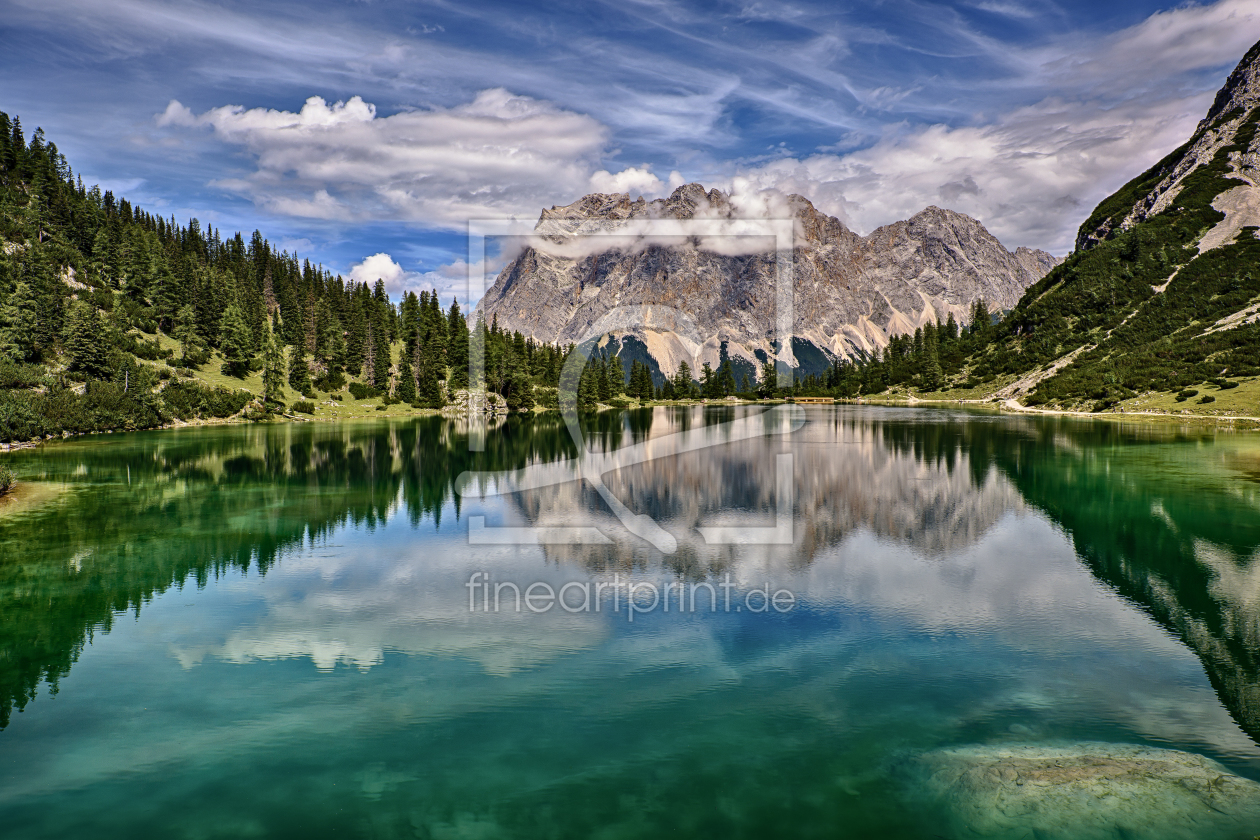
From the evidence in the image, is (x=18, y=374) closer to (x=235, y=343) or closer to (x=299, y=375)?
(x=235, y=343)

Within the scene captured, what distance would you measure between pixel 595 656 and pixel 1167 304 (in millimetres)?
177673

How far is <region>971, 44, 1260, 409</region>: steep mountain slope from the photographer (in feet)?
379

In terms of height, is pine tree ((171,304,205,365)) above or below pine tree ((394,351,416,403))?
above

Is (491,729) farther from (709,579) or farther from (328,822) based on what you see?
(709,579)

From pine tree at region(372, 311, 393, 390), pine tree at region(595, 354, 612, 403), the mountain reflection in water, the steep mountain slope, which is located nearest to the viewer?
the mountain reflection in water

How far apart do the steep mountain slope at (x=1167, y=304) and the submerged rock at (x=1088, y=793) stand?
389 ft

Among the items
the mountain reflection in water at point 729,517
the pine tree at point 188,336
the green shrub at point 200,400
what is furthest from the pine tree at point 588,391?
the mountain reflection in water at point 729,517

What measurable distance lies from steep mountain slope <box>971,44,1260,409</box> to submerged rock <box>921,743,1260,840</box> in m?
119

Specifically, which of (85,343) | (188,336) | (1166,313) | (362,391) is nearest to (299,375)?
(362,391)

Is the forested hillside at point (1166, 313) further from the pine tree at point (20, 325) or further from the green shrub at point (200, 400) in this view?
the pine tree at point (20, 325)

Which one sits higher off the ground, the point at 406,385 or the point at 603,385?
the point at 603,385

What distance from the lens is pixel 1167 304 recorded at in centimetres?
14838

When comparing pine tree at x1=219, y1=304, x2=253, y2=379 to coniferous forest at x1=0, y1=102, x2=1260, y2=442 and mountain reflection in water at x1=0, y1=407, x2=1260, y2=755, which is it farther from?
mountain reflection in water at x1=0, y1=407, x2=1260, y2=755

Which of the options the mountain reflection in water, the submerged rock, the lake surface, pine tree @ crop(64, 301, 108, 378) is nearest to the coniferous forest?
pine tree @ crop(64, 301, 108, 378)
